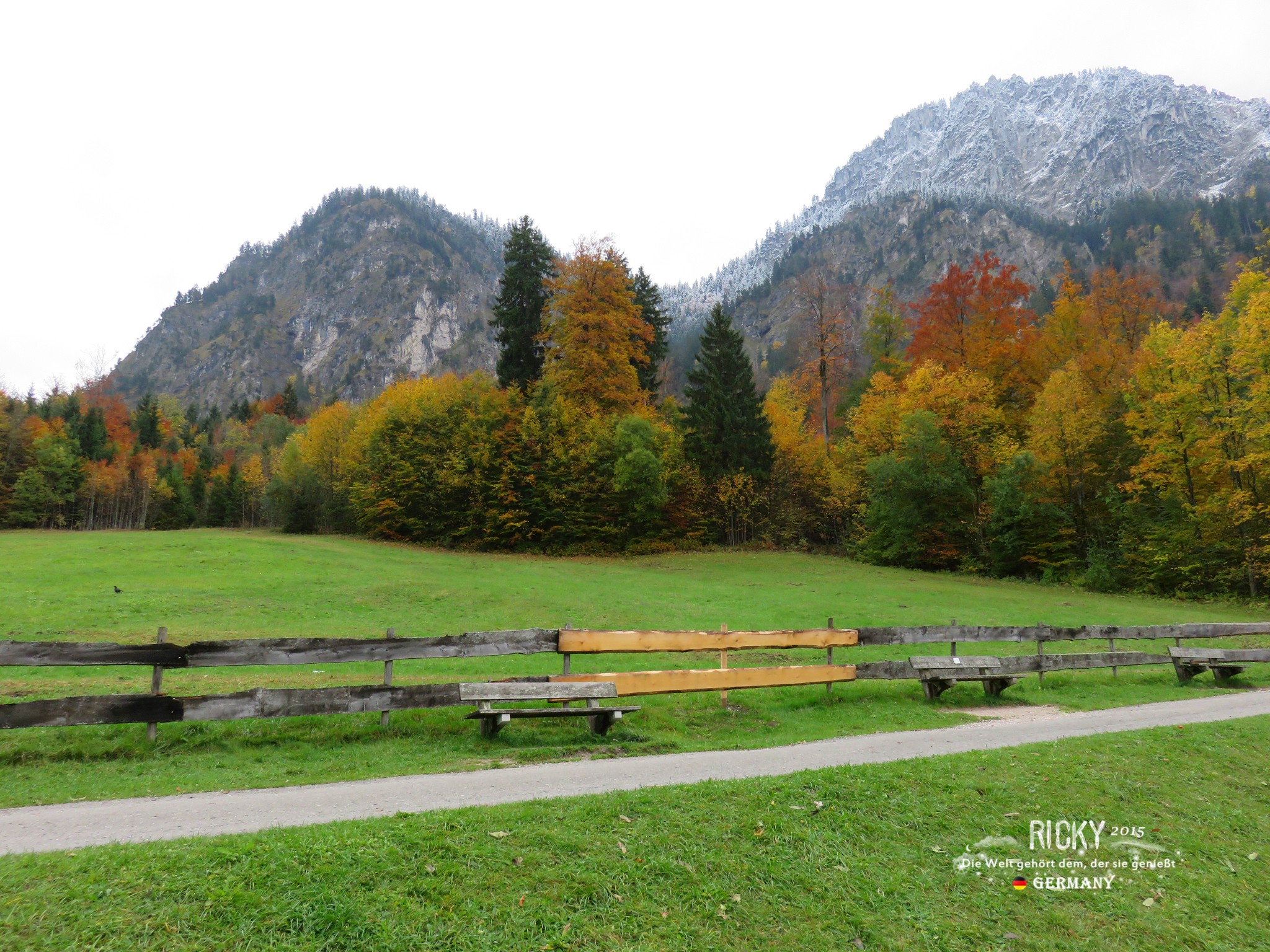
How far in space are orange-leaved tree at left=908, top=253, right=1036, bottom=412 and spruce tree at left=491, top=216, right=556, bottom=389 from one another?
3065cm

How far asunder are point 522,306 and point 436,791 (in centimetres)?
5220

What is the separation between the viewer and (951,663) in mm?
13477

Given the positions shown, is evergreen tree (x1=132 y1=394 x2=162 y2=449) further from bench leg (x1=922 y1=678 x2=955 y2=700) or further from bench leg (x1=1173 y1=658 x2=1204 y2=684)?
bench leg (x1=1173 y1=658 x2=1204 y2=684)

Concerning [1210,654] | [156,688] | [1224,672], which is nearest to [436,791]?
[156,688]

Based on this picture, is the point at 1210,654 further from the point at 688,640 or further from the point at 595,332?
the point at 595,332

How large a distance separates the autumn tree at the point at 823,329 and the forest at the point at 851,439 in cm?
22

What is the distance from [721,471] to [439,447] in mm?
22131

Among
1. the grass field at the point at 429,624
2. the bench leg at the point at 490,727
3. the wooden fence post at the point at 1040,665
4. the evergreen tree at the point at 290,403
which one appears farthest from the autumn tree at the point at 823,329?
the evergreen tree at the point at 290,403

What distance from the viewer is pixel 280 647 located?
9.39 m

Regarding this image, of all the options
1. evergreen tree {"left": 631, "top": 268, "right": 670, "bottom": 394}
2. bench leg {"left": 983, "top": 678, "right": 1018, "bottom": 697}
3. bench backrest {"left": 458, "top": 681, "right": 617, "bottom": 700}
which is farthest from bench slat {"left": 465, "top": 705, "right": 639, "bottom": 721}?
evergreen tree {"left": 631, "top": 268, "right": 670, "bottom": 394}

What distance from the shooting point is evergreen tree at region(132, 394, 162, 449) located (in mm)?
95062

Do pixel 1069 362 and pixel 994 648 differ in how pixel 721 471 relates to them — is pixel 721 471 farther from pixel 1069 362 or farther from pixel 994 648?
pixel 994 648

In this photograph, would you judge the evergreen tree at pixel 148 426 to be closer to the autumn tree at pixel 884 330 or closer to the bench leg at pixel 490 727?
the autumn tree at pixel 884 330

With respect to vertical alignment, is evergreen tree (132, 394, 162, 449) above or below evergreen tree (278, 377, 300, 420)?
below
